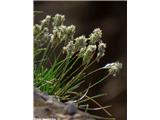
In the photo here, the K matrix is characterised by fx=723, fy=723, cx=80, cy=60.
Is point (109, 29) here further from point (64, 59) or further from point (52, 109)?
point (52, 109)

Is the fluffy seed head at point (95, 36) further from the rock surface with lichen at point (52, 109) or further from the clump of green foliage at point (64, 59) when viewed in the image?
the rock surface with lichen at point (52, 109)

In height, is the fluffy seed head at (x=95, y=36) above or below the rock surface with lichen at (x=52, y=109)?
above

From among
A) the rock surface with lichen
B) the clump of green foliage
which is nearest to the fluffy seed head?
the clump of green foliage

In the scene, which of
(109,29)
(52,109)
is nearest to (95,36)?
(109,29)

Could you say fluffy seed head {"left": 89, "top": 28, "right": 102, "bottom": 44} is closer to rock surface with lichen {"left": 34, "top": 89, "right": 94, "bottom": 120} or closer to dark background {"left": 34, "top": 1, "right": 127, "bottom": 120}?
dark background {"left": 34, "top": 1, "right": 127, "bottom": 120}

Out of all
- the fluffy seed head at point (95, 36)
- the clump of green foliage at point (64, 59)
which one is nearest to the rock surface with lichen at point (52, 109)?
the clump of green foliage at point (64, 59)
